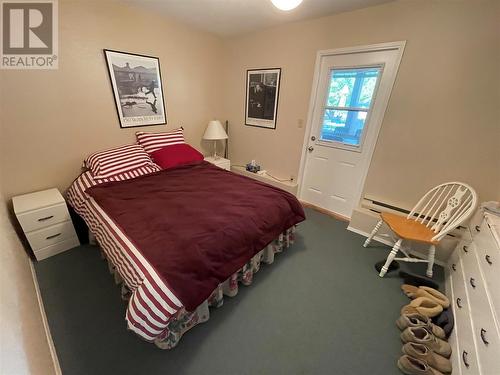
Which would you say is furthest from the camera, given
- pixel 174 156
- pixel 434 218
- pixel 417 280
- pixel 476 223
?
pixel 174 156

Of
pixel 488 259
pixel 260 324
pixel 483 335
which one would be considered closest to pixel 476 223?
pixel 488 259

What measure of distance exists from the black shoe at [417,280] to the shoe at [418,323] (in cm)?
42

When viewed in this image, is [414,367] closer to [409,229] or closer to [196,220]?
[409,229]

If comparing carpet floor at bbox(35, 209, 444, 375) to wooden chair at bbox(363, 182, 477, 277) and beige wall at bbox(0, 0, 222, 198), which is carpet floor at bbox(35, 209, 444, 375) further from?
beige wall at bbox(0, 0, 222, 198)

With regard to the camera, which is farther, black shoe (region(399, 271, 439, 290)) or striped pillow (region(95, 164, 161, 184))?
striped pillow (region(95, 164, 161, 184))

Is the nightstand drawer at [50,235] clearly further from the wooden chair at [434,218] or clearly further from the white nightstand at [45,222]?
the wooden chair at [434,218]

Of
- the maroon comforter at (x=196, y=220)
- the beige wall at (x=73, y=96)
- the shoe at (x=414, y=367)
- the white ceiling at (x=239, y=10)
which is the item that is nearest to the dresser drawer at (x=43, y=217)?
the maroon comforter at (x=196, y=220)

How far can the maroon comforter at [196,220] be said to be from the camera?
45.3 inches

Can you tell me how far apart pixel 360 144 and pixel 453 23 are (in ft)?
3.92

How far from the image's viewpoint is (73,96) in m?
2.06

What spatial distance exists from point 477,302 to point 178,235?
5.85 ft

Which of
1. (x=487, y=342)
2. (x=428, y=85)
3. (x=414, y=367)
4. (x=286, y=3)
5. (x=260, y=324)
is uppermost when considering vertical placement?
(x=286, y=3)

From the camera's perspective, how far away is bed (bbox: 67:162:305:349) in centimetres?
107

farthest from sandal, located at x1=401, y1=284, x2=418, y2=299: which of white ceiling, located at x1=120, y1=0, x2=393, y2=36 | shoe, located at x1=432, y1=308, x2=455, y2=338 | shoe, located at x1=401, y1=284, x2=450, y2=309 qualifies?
white ceiling, located at x1=120, y1=0, x2=393, y2=36
